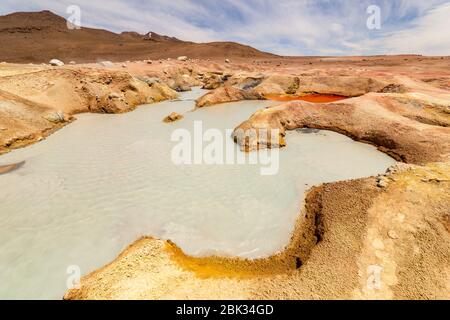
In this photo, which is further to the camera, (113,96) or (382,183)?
(113,96)

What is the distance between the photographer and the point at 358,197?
8250mm

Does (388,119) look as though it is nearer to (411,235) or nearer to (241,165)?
(241,165)

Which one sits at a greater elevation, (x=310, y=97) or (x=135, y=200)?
(x=310, y=97)

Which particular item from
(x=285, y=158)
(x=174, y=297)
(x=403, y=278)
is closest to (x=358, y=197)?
(x=403, y=278)

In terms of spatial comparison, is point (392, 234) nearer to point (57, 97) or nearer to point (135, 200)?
point (135, 200)

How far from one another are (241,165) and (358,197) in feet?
→ 18.7

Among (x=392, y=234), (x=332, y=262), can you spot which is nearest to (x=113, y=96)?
(x=332, y=262)

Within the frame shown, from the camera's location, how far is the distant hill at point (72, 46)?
2689 inches

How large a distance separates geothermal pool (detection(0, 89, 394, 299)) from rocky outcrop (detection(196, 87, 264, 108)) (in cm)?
1138

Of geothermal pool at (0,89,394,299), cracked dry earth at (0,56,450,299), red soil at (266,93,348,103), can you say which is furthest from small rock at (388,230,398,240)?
red soil at (266,93,348,103)

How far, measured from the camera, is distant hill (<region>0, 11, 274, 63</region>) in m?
68.3

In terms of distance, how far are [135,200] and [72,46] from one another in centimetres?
8655

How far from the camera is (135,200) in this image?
9.76m

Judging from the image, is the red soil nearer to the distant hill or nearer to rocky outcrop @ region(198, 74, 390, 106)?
rocky outcrop @ region(198, 74, 390, 106)
